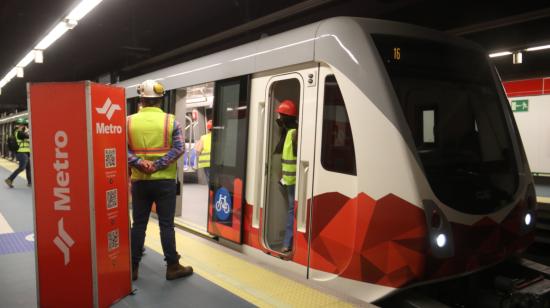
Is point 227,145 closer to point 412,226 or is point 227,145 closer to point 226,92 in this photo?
point 226,92

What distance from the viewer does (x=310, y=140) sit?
11.9 feet

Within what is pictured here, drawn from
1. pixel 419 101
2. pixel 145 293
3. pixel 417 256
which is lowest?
pixel 145 293

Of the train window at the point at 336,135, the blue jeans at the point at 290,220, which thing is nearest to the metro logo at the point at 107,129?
the train window at the point at 336,135

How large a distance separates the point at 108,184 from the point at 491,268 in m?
3.20

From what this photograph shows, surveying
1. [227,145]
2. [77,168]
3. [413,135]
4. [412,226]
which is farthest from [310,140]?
[77,168]

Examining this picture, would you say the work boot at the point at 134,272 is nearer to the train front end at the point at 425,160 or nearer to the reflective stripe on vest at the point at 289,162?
the reflective stripe on vest at the point at 289,162

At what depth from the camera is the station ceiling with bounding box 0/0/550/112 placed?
283 inches

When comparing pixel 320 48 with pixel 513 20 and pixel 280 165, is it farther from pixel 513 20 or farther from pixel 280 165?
pixel 513 20

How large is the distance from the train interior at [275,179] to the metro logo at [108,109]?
1.67 meters

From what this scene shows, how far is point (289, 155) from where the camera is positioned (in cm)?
416

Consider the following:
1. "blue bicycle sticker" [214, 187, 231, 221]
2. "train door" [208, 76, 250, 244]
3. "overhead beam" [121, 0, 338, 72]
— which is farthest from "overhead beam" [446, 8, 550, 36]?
"blue bicycle sticker" [214, 187, 231, 221]

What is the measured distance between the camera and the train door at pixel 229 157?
4.54m

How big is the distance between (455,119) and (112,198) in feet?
9.04

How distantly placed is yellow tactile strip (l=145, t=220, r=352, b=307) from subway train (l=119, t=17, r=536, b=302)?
234mm
